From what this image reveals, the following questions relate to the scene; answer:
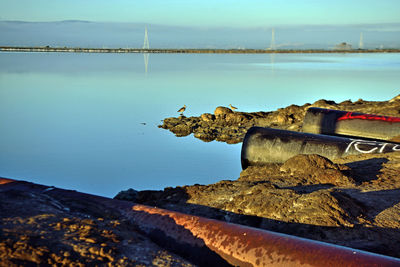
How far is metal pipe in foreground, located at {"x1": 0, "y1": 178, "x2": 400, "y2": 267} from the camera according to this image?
3.09m

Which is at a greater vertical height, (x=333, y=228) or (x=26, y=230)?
(x=26, y=230)

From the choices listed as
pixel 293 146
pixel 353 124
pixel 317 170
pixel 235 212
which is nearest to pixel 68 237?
pixel 235 212

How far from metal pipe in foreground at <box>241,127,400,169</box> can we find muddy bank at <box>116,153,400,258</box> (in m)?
0.25

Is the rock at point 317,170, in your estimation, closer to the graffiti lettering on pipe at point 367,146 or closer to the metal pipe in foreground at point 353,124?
the graffiti lettering on pipe at point 367,146

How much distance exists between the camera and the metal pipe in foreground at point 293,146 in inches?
288

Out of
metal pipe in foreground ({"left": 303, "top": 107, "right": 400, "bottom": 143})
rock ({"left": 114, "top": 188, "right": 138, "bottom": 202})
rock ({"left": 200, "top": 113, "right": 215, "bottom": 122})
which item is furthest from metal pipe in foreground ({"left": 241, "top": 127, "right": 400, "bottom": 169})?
rock ({"left": 200, "top": 113, "right": 215, "bottom": 122})

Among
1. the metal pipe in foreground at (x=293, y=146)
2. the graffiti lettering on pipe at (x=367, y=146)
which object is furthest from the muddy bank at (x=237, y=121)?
A: the graffiti lettering on pipe at (x=367, y=146)

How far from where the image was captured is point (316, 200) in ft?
15.1

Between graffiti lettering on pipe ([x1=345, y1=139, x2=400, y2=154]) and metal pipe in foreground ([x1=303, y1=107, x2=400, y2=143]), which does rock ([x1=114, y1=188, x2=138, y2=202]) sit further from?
metal pipe in foreground ([x1=303, y1=107, x2=400, y2=143])

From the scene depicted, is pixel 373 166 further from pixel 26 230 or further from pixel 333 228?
pixel 26 230

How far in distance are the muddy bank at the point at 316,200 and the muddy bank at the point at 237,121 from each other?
5.71 meters

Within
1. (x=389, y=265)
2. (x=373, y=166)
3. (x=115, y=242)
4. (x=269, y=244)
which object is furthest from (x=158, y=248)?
(x=373, y=166)

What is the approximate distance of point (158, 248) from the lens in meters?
3.46

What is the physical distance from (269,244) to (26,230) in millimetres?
1874
